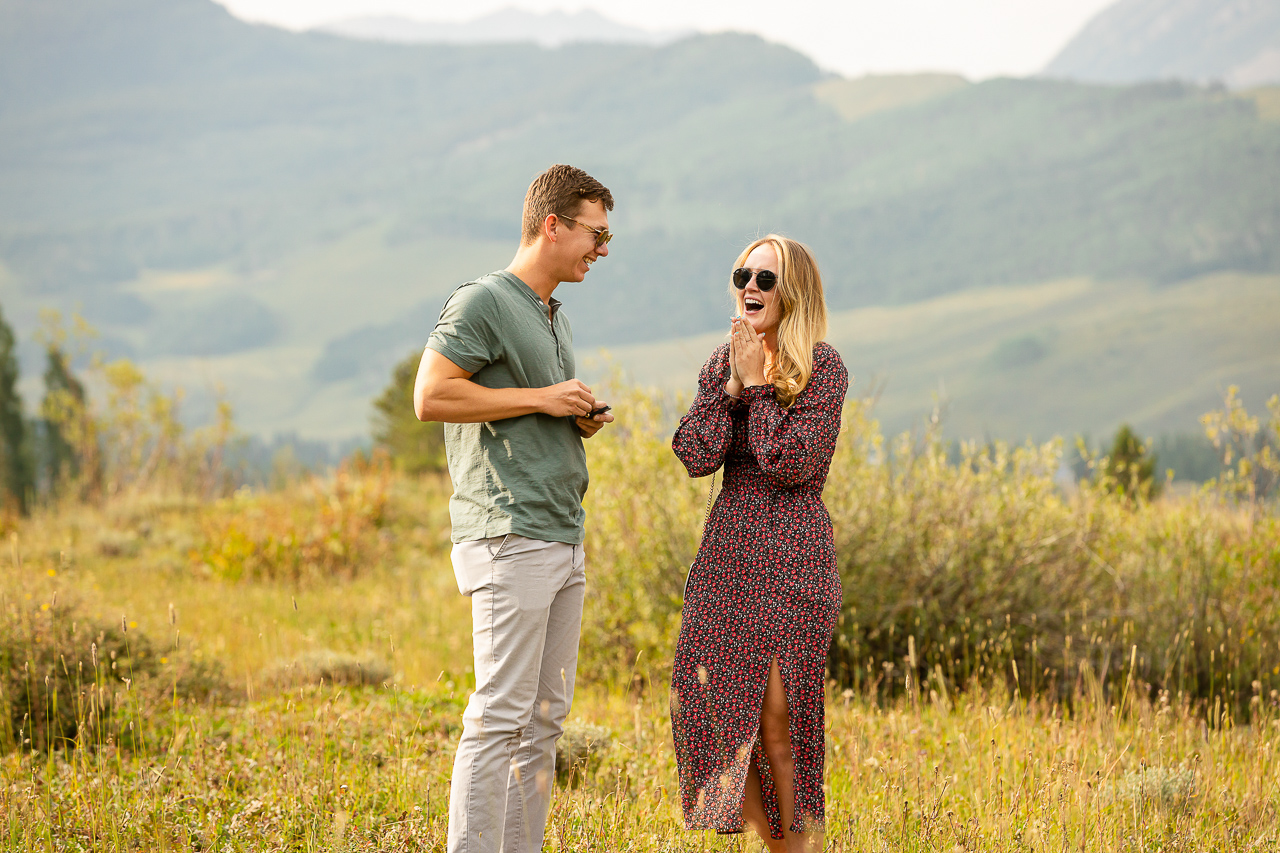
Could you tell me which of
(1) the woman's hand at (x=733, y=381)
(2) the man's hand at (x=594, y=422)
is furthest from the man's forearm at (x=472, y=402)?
(1) the woman's hand at (x=733, y=381)

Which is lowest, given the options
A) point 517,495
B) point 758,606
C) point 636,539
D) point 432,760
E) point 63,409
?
point 432,760

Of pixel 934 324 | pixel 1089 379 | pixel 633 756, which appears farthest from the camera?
pixel 934 324

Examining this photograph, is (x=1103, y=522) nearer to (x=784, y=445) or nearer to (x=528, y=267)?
(x=784, y=445)

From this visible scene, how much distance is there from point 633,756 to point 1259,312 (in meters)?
180

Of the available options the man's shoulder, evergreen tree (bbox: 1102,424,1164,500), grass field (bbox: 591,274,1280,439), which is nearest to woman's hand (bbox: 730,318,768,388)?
the man's shoulder

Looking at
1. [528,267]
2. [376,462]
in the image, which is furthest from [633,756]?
[376,462]

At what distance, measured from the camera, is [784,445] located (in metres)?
3.05

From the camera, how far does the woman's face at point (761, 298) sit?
3277mm

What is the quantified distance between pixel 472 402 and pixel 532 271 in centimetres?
53

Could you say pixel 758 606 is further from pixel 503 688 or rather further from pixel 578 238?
pixel 578 238

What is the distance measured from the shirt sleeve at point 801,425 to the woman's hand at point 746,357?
1.7 inches

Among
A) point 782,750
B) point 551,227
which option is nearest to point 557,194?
point 551,227

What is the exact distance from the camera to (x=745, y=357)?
10.3ft

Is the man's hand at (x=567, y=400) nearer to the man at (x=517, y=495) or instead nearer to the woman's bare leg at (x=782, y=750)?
the man at (x=517, y=495)
